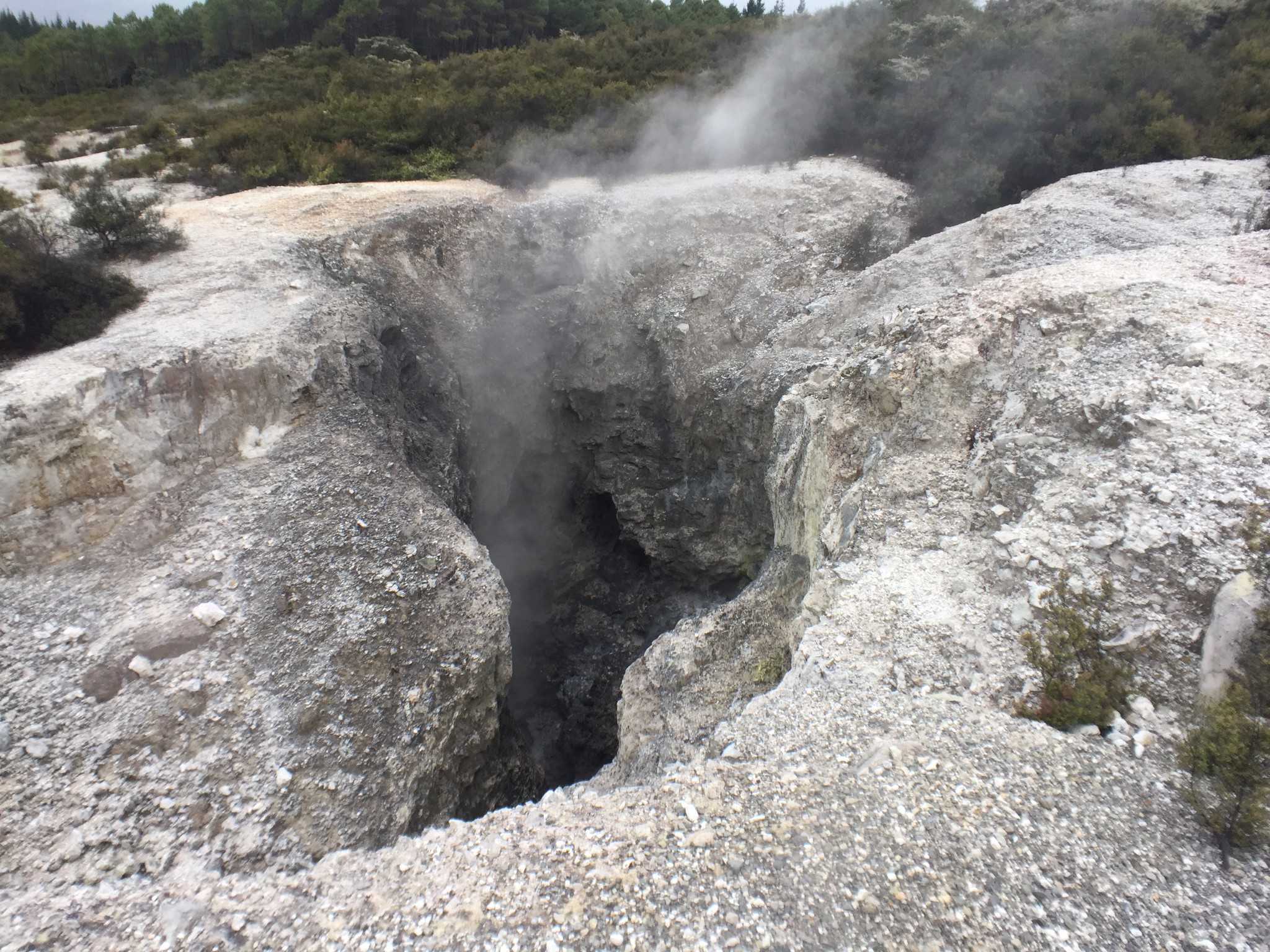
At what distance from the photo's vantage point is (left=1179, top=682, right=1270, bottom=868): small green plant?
4.05 meters

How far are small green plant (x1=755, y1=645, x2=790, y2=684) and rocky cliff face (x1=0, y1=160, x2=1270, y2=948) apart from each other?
80 mm

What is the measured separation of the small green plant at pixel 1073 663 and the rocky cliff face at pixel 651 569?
0.17 metres

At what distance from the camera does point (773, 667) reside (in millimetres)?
7836

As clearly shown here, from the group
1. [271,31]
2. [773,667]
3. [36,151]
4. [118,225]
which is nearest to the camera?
[773,667]

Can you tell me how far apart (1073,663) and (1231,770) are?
3.80 ft

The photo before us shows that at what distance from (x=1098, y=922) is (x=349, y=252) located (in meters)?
13.6

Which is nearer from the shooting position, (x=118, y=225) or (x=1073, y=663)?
(x=1073, y=663)

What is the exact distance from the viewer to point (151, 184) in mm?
15141

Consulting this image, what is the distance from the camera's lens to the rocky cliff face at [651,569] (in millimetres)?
4496

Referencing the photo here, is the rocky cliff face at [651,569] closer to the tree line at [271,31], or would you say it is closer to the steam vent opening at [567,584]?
the steam vent opening at [567,584]

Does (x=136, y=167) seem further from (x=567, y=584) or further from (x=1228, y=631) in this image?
(x=1228, y=631)

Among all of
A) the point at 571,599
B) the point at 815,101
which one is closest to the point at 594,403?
the point at 571,599

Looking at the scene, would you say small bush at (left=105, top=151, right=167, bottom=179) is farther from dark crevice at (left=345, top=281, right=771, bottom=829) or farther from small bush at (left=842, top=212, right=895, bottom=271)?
small bush at (left=842, top=212, right=895, bottom=271)

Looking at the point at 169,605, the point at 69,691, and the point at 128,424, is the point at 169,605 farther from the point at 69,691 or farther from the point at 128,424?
the point at 128,424
